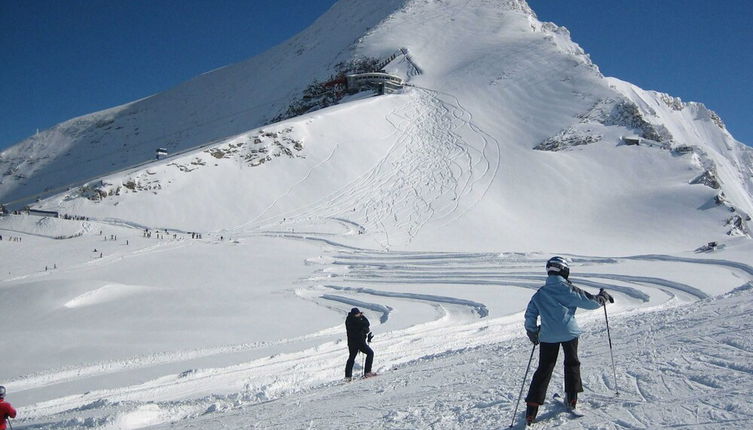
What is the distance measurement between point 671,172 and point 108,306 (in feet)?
128

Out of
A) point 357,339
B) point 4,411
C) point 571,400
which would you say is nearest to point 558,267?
point 571,400

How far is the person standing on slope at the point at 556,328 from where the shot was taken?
4.74 m

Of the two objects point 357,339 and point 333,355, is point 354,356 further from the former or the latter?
point 333,355

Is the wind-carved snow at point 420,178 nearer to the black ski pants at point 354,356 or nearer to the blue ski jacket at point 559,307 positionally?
the black ski pants at point 354,356

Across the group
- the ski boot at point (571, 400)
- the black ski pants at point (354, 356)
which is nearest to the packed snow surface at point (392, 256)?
the ski boot at point (571, 400)

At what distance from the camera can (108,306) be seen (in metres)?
15.5

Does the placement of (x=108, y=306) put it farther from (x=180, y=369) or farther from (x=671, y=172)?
(x=671, y=172)

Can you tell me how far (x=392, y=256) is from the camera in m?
25.7

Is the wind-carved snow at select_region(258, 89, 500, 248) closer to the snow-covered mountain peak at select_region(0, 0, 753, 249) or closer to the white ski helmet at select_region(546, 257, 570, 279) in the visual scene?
the snow-covered mountain peak at select_region(0, 0, 753, 249)

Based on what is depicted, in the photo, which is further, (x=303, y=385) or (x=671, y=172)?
(x=671, y=172)

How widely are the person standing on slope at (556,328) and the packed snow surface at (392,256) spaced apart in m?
0.28

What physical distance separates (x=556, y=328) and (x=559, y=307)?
0.18m

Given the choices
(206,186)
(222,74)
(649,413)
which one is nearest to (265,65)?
(222,74)

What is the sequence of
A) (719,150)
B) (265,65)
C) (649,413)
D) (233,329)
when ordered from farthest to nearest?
(265,65) < (719,150) < (233,329) < (649,413)
